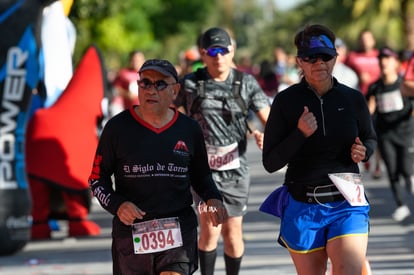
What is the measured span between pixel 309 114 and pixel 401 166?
7.58 meters

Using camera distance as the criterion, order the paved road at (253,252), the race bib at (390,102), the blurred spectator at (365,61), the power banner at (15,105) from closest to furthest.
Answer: the paved road at (253,252) < the power banner at (15,105) < the race bib at (390,102) < the blurred spectator at (365,61)

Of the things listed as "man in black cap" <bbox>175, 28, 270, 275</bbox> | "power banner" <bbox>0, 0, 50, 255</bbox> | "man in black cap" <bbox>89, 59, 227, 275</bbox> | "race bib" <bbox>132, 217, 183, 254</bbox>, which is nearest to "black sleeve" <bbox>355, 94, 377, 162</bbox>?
"man in black cap" <bbox>89, 59, 227, 275</bbox>

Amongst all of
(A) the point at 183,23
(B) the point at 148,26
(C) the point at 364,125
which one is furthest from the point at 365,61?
(A) the point at 183,23

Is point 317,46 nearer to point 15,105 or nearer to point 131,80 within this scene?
point 15,105

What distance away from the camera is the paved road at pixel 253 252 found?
1083 cm

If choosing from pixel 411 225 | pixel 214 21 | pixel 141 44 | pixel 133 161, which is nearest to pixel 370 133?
pixel 133 161

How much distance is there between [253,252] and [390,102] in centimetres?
308

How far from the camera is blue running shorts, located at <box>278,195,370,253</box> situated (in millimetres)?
6684

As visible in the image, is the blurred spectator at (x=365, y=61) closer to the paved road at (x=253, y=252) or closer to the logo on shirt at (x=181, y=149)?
the paved road at (x=253, y=252)

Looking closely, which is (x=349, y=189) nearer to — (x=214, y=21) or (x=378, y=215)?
(x=378, y=215)

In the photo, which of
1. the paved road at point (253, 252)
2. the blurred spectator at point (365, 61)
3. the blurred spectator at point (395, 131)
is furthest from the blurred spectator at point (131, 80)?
the blurred spectator at point (395, 131)

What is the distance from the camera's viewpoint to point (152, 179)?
21.6 ft

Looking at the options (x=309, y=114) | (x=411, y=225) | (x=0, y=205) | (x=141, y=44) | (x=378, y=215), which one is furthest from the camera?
(x=141, y=44)

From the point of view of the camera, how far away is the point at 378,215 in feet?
47.5
